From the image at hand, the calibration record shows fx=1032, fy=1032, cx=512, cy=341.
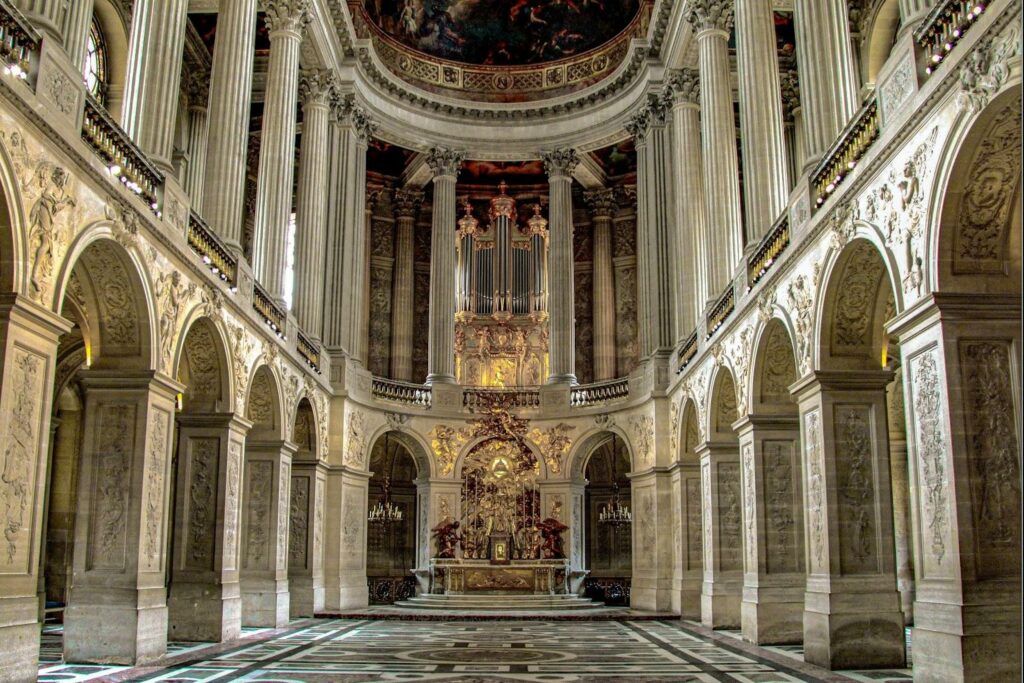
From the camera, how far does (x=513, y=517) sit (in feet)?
90.4

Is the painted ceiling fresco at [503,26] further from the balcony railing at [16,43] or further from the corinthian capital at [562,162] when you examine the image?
the balcony railing at [16,43]

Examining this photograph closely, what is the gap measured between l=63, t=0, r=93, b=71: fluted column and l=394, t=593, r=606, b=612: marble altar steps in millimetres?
15437

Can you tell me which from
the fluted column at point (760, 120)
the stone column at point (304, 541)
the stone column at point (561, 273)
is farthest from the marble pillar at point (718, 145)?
the stone column at point (304, 541)

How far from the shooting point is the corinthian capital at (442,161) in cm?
3053

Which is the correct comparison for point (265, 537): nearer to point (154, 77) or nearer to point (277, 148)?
point (277, 148)

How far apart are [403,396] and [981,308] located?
2037 cm

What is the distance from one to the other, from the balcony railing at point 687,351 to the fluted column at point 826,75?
818 centimetres

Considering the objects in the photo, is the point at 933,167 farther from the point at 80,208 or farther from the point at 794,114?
the point at 794,114

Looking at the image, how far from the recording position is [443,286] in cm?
2945

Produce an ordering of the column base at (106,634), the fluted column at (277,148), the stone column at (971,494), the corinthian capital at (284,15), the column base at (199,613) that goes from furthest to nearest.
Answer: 1. the corinthian capital at (284,15)
2. the fluted column at (277,148)
3. the column base at (199,613)
4. the column base at (106,634)
5. the stone column at (971,494)

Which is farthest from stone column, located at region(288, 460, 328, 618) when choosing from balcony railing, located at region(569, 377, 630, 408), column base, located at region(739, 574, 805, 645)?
column base, located at region(739, 574, 805, 645)

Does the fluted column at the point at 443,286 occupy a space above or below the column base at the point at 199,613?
above

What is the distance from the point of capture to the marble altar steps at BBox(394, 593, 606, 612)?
24531 millimetres

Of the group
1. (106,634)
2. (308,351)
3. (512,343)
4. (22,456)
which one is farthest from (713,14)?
(22,456)
